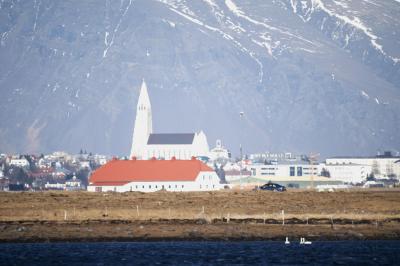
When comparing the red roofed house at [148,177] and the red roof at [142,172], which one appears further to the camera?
the red roof at [142,172]

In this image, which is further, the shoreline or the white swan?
the shoreline

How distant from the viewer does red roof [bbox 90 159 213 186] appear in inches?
5600

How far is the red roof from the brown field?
1839 inches

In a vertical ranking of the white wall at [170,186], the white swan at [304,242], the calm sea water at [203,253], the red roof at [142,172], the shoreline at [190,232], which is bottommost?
the calm sea water at [203,253]

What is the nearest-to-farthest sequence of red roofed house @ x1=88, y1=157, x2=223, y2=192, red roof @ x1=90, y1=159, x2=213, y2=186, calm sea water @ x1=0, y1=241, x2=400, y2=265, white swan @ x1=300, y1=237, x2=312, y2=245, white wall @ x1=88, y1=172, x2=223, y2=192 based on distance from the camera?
calm sea water @ x1=0, y1=241, x2=400, y2=265 < white swan @ x1=300, y1=237, x2=312, y2=245 < white wall @ x1=88, y1=172, x2=223, y2=192 < red roofed house @ x1=88, y1=157, x2=223, y2=192 < red roof @ x1=90, y1=159, x2=213, y2=186

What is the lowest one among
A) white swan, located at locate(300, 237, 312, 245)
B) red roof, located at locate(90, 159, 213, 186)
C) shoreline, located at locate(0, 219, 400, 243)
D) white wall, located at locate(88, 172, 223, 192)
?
white swan, located at locate(300, 237, 312, 245)

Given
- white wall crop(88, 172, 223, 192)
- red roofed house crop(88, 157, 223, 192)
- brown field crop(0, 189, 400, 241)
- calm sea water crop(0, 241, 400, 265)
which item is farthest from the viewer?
red roofed house crop(88, 157, 223, 192)

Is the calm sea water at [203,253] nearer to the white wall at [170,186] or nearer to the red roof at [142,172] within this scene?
the white wall at [170,186]

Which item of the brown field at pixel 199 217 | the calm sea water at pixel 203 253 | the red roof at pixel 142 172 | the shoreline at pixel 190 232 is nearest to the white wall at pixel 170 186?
the red roof at pixel 142 172

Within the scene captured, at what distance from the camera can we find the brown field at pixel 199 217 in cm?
6606

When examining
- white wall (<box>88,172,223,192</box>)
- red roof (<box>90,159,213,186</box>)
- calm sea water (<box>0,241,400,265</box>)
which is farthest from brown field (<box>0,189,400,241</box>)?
red roof (<box>90,159,213,186</box>)

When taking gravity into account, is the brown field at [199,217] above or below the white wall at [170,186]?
below

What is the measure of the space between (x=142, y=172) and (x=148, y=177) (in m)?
0.93

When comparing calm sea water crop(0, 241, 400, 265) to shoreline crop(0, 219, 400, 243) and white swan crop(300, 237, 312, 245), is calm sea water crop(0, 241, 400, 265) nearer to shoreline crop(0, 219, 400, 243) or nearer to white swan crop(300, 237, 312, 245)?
white swan crop(300, 237, 312, 245)
